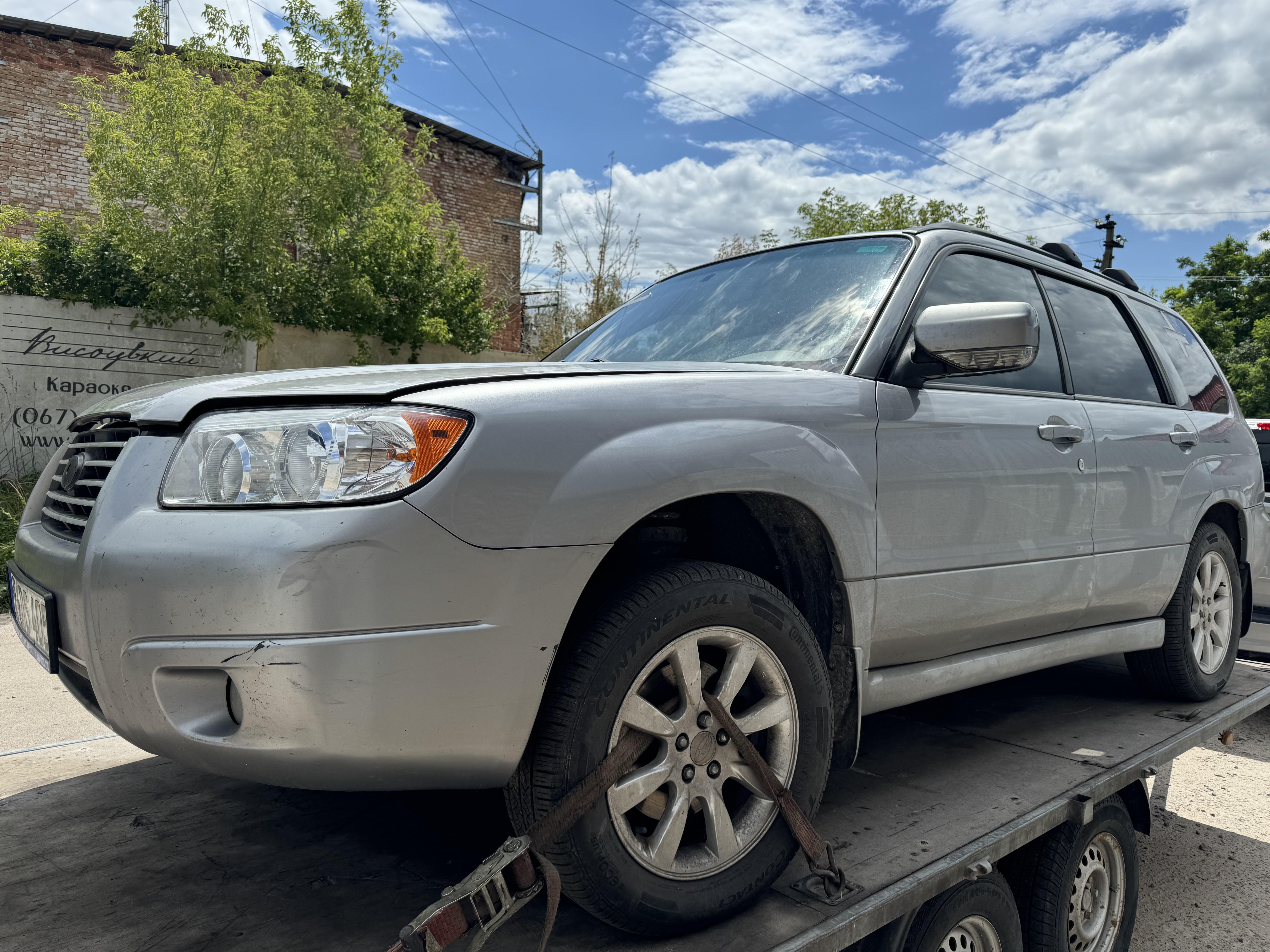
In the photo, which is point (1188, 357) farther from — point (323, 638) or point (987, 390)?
Answer: point (323, 638)

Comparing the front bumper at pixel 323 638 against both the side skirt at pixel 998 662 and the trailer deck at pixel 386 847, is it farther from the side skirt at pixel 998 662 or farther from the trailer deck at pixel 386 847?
the side skirt at pixel 998 662

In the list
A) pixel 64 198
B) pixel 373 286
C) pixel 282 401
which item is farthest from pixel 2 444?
pixel 282 401

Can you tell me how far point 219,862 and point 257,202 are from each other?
999 centimetres

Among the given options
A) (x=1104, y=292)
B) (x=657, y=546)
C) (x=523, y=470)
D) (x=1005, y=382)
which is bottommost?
(x=657, y=546)

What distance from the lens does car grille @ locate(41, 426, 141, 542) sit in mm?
1916

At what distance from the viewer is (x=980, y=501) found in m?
2.52

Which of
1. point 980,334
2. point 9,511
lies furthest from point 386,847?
point 9,511

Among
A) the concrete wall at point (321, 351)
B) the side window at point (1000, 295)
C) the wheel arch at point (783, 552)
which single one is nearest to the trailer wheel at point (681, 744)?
the wheel arch at point (783, 552)

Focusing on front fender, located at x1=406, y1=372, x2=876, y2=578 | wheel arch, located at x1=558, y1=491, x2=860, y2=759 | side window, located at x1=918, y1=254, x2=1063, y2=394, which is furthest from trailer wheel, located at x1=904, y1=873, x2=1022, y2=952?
side window, located at x1=918, y1=254, x2=1063, y2=394

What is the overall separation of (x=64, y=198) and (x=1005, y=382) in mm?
17097

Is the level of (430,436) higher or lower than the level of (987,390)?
lower

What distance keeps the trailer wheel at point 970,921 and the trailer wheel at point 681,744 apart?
408 millimetres

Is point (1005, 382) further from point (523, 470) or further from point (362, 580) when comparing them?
point (362, 580)

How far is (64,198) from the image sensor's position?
50.9ft
